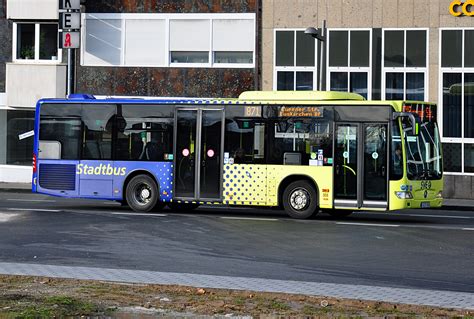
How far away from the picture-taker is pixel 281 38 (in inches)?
1293

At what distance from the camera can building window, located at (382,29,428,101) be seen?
3148 cm

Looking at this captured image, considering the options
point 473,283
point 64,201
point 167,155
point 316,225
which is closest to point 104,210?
point 167,155

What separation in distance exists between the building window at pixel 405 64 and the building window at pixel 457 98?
64cm

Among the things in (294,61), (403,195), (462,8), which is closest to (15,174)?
(294,61)

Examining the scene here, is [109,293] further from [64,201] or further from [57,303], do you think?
[64,201]

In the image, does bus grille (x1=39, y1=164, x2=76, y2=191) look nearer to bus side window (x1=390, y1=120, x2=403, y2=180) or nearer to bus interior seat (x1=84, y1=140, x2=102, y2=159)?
bus interior seat (x1=84, y1=140, x2=102, y2=159)

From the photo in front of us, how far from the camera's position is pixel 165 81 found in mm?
34250

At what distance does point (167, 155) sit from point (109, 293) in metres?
12.9

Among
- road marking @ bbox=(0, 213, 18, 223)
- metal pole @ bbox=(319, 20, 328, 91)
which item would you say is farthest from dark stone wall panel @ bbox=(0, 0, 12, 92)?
road marking @ bbox=(0, 213, 18, 223)

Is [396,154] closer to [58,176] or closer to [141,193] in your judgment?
[141,193]

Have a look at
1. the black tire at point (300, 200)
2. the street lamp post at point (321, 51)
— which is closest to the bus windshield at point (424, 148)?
the black tire at point (300, 200)

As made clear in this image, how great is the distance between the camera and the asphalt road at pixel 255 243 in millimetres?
13375

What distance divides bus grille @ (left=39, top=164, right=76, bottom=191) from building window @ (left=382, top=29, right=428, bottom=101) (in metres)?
12.5

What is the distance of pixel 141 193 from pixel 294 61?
11.2m
